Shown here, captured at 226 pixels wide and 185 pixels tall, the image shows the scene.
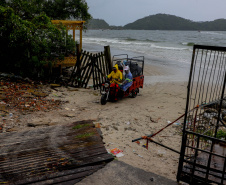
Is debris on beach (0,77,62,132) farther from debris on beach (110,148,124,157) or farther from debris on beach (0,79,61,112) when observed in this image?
debris on beach (110,148,124,157)

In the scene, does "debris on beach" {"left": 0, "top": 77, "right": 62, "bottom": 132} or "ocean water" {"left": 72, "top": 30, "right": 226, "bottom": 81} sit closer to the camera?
"debris on beach" {"left": 0, "top": 77, "right": 62, "bottom": 132}

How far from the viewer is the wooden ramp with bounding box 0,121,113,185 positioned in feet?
11.9

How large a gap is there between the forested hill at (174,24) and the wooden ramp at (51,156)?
427 feet

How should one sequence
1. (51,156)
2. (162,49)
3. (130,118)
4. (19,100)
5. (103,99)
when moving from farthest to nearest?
(162,49) → (103,99) → (19,100) → (130,118) → (51,156)

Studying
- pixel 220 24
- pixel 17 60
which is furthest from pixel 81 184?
pixel 220 24

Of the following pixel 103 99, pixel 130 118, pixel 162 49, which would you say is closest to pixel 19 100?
pixel 103 99

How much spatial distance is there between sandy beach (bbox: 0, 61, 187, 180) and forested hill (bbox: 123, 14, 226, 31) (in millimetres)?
125225

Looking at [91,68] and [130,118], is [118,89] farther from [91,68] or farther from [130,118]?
[91,68]

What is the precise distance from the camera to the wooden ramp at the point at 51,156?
142 inches

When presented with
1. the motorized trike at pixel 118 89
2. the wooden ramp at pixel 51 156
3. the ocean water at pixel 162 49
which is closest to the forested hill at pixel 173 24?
the ocean water at pixel 162 49

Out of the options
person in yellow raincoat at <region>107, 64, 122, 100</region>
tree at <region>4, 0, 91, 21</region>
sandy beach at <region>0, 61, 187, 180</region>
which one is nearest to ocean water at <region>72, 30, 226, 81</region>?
sandy beach at <region>0, 61, 187, 180</region>

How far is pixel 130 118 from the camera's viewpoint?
7.59 m

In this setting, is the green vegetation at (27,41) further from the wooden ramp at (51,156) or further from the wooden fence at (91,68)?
the wooden ramp at (51,156)

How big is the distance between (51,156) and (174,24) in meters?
138
